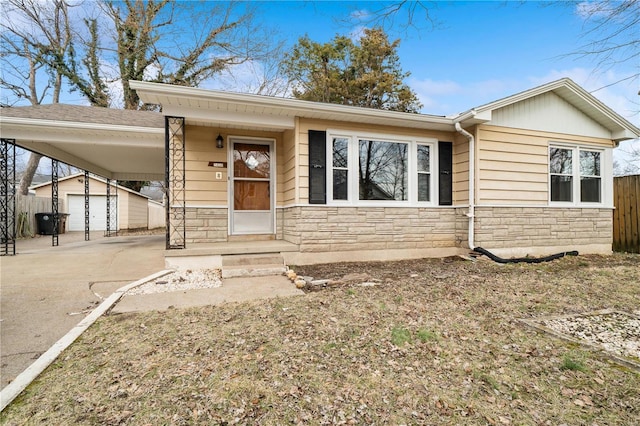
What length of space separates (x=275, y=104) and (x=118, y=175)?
951 centimetres

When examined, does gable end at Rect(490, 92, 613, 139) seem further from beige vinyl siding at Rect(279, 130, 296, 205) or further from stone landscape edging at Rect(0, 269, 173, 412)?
stone landscape edging at Rect(0, 269, 173, 412)

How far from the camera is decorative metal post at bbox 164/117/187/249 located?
18.7 feet

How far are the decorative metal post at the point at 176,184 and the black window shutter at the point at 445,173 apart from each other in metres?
5.15

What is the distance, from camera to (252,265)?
518 centimetres

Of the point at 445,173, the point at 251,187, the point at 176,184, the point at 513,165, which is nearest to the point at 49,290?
the point at 176,184

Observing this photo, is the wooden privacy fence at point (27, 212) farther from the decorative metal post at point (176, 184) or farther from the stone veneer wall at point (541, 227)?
the stone veneer wall at point (541, 227)

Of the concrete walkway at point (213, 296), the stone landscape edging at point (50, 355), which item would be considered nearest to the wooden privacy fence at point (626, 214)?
the concrete walkway at point (213, 296)

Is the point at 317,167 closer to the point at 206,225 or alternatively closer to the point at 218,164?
the point at 218,164

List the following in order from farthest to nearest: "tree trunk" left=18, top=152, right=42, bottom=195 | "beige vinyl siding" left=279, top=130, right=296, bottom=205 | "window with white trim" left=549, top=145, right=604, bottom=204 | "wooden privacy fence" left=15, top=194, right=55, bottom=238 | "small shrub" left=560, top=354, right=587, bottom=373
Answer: "tree trunk" left=18, top=152, right=42, bottom=195 < "wooden privacy fence" left=15, top=194, right=55, bottom=238 < "window with white trim" left=549, top=145, right=604, bottom=204 < "beige vinyl siding" left=279, top=130, right=296, bottom=205 < "small shrub" left=560, top=354, right=587, bottom=373

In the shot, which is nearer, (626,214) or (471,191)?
(471,191)

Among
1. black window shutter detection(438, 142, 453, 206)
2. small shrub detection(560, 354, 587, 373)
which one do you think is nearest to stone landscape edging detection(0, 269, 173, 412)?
small shrub detection(560, 354, 587, 373)

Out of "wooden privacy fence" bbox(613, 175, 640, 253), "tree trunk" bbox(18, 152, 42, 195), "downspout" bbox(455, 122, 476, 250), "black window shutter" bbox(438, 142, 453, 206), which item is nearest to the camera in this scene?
"downspout" bbox(455, 122, 476, 250)

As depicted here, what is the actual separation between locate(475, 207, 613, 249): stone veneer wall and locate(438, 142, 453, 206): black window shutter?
2.17ft

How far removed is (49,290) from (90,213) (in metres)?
14.4
